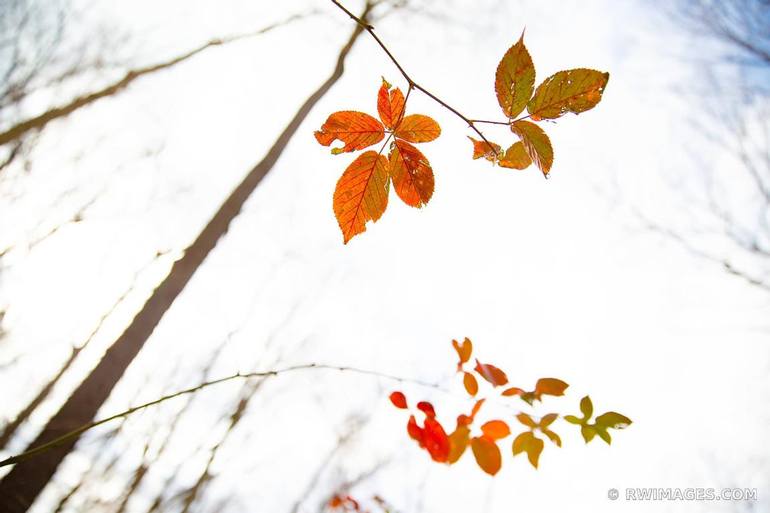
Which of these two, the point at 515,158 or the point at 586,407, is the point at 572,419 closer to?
the point at 586,407

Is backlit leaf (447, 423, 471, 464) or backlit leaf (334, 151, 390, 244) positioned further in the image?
backlit leaf (447, 423, 471, 464)

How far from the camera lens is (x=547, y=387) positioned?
37.4 inches

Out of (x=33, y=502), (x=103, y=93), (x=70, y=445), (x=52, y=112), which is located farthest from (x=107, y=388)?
(x=103, y=93)

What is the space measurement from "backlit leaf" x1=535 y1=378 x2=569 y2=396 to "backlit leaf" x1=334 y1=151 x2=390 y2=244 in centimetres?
73

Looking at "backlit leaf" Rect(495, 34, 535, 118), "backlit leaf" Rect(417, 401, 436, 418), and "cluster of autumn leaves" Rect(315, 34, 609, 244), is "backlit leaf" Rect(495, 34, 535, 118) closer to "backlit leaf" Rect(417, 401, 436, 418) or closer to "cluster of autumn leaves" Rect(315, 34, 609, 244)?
"cluster of autumn leaves" Rect(315, 34, 609, 244)

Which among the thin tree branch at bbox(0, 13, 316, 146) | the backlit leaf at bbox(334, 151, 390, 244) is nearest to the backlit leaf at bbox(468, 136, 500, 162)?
the backlit leaf at bbox(334, 151, 390, 244)

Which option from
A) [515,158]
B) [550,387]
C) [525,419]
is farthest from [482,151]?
[525,419]

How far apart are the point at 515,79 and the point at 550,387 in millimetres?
816

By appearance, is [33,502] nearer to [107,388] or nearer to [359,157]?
[107,388]

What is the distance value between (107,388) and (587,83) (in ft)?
9.16

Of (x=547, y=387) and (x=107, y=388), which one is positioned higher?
(x=107, y=388)

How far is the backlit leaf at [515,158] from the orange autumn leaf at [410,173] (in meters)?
0.14

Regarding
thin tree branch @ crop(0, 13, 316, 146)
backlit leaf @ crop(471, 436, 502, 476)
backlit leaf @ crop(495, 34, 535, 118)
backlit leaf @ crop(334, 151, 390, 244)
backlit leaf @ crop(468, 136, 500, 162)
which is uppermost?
thin tree branch @ crop(0, 13, 316, 146)

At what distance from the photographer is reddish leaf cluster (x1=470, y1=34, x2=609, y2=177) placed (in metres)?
0.51
